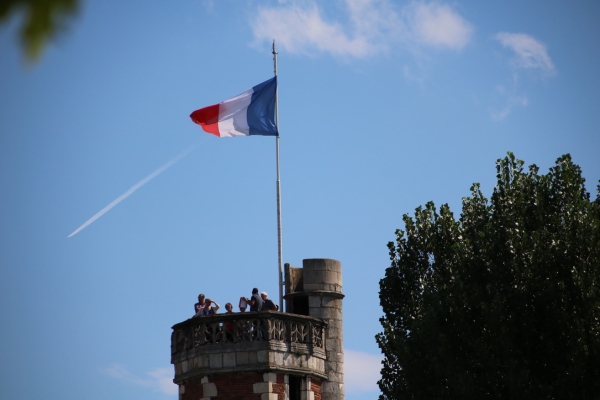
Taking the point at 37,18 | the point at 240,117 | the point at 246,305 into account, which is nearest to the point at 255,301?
the point at 246,305

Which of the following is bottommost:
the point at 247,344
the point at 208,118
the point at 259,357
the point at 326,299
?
the point at 259,357

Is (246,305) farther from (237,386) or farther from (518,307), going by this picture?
(518,307)

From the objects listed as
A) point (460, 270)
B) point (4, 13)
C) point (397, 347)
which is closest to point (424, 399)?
point (397, 347)

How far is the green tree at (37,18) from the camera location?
1.89 meters

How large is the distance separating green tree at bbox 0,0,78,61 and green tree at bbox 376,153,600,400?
88.5 ft

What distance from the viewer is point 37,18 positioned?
1.92 m

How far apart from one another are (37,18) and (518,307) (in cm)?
2802

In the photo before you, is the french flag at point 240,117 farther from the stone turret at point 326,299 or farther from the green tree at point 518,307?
the green tree at point 518,307

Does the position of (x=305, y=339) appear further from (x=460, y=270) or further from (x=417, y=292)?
(x=417, y=292)

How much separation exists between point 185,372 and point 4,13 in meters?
24.5

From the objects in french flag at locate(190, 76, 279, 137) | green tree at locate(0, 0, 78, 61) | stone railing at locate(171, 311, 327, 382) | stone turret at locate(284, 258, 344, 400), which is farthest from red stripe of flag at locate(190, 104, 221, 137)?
green tree at locate(0, 0, 78, 61)

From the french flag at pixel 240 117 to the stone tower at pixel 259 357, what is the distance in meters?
6.69

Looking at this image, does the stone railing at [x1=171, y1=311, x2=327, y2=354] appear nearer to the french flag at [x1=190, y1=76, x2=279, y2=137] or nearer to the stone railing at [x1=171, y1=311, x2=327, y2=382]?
the stone railing at [x1=171, y1=311, x2=327, y2=382]

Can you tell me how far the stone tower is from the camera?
80.7 feet
